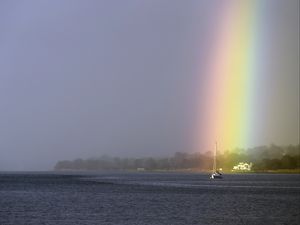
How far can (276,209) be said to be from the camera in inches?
3371

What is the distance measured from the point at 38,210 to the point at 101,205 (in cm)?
1204

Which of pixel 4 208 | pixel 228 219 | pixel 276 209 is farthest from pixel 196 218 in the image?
A: pixel 4 208

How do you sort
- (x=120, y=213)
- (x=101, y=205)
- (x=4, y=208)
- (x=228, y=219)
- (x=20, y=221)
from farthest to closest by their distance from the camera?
(x=101, y=205) → (x=4, y=208) → (x=120, y=213) → (x=228, y=219) → (x=20, y=221)

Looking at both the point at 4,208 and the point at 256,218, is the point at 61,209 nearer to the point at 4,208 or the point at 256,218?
A: the point at 4,208

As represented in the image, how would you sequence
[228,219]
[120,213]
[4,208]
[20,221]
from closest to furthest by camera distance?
[20,221] < [228,219] < [120,213] < [4,208]

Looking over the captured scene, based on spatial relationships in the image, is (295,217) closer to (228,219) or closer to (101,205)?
(228,219)

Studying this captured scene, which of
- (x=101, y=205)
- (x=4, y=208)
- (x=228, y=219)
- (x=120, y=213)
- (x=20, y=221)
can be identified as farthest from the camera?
(x=101, y=205)

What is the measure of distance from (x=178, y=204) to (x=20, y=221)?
33.1 meters

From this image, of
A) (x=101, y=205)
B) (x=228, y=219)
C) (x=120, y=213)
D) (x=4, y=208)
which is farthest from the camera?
(x=101, y=205)

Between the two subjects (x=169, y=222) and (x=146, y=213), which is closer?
(x=169, y=222)

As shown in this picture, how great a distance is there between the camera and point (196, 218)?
70938 mm

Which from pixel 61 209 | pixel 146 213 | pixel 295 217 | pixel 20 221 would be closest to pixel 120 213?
pixel 146 213

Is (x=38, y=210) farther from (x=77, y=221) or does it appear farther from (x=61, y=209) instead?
(x=77, y=221)

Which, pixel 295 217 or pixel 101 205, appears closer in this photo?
pixel 295 217
